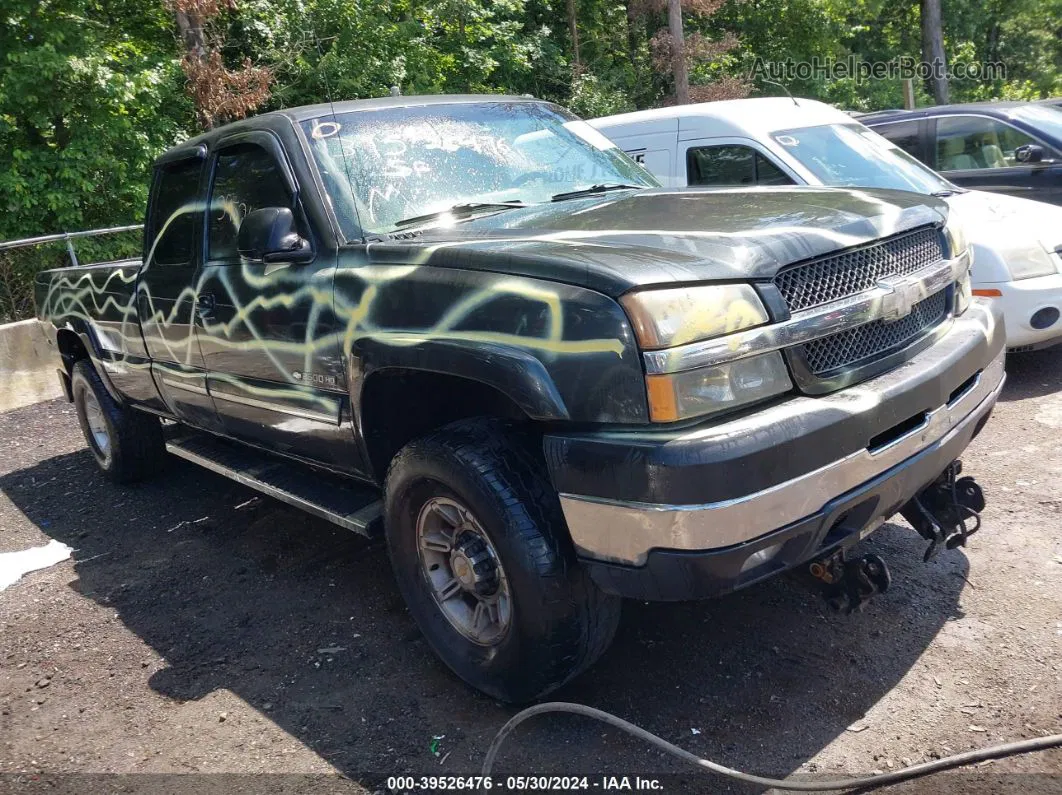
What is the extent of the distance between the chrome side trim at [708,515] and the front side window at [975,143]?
21.7 ft

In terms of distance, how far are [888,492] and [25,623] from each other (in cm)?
380

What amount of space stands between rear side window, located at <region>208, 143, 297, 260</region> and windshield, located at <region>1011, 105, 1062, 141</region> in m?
6.94

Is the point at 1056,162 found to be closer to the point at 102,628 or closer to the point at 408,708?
the point at 408,708

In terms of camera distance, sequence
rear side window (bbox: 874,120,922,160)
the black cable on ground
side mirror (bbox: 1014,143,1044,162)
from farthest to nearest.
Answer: rear side window (bbox: 874,120,922,160) → side mirror (bbox: 1014,143,1044,162) → the black cable on ground

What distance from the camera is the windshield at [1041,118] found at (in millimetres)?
7947

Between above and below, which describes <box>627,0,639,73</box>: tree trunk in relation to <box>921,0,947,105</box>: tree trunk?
above

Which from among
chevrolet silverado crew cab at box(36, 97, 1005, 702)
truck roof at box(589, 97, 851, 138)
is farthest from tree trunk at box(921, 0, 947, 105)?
chevrolet silverado crew cab at box(36, 97, 1005, 702)

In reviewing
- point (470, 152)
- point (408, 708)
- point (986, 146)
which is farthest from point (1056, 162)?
point (408, 708)

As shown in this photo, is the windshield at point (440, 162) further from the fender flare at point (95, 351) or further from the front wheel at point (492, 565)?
the fender flare at point (95, 351)

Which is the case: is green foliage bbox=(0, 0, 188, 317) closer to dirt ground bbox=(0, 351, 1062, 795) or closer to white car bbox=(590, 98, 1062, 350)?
white car bbox=(590, 98, 1062, 350)

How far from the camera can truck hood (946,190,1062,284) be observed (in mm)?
5871

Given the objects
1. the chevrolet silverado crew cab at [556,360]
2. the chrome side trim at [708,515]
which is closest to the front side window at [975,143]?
the chevrolet silverado crew cab at [556,360]

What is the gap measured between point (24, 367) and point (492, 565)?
7.98 meters

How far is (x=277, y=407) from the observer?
3.86m
